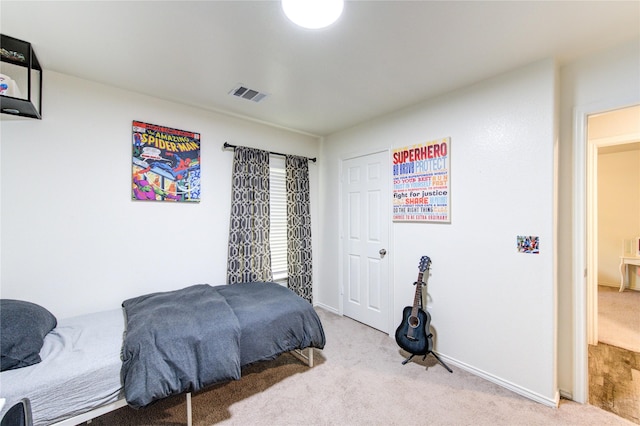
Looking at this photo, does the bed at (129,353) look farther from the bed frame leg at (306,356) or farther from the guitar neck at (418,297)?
the guitar neck at (418,297)

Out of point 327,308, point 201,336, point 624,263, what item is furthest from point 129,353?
point 624,263

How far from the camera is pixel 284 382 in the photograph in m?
2.18

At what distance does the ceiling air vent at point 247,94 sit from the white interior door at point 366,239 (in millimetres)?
1392

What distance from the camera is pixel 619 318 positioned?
3.40 metres

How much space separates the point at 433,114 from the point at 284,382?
8.93 ft

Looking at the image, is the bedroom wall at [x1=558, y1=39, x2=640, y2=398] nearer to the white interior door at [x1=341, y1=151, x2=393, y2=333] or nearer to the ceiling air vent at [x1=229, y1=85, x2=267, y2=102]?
the white interior door at [x1=341, y1=151, x2=393, y2=333]

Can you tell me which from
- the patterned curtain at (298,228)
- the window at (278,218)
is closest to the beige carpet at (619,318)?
the patterned curtain at (298,228)

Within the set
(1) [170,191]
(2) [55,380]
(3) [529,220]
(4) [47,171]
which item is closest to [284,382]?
(2) [55,380]

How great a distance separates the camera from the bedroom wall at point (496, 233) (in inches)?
76.0

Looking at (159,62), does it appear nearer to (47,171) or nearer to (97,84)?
(97,84)

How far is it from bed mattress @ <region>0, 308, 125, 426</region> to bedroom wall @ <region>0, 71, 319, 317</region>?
519 mm

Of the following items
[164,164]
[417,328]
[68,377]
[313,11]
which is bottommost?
[417,328]

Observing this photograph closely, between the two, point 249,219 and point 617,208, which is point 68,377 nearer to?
point 249,219

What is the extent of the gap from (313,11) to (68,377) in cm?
233
